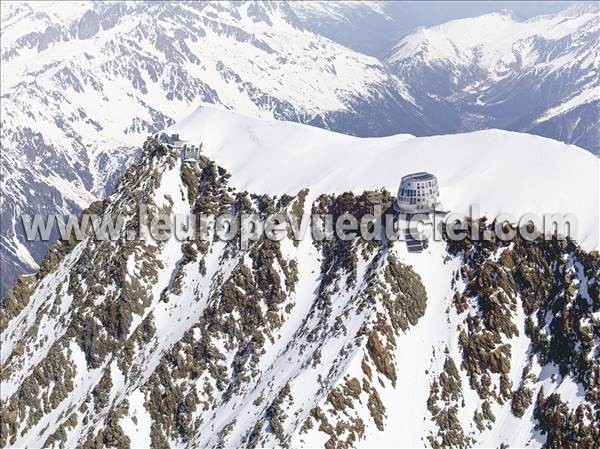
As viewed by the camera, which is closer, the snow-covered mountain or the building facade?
the snow-covered mountain

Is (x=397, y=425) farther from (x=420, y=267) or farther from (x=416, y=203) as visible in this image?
(x=416, y=203)

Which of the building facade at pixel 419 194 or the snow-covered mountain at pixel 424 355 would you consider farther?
the building facade at pixel 419 194

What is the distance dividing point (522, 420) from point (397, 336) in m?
31.9

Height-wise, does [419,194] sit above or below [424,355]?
above

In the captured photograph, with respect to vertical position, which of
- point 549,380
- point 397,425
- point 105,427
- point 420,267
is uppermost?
point 420,267

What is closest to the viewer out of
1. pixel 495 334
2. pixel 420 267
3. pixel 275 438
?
pixel 275 438

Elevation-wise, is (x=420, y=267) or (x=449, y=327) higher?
(x=420, y=267)

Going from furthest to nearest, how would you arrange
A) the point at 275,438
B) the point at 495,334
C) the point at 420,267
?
the point at 420,267
the point at 495,334
the point at 275,438

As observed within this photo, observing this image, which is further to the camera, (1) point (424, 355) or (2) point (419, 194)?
(2) point (419, 194)

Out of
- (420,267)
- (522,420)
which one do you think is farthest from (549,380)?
(420,267)

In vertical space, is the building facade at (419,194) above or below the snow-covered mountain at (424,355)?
above

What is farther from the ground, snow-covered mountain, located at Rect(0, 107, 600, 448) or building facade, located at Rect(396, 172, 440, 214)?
building facade, located at Rect(396, 172, 440, 214)

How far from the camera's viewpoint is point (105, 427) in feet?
625

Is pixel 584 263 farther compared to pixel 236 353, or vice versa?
pixel 236 353
